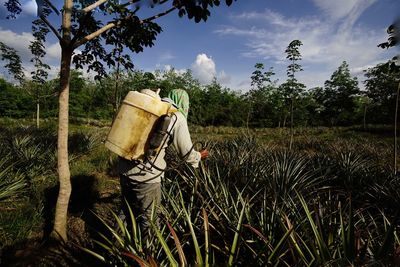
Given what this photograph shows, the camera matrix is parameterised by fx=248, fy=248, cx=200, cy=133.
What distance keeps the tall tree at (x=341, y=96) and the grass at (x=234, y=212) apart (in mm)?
37101

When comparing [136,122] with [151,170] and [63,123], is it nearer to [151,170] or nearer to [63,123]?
[151,170]

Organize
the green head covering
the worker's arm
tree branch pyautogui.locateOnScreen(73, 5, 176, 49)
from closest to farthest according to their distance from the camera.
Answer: the worker's arm < the green head covering < tree branch pyautogui.locateOnScreen(73, 5, 176, 49)

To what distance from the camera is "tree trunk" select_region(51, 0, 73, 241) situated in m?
2.80

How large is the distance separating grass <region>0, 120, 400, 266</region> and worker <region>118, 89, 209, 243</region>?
0.75ft

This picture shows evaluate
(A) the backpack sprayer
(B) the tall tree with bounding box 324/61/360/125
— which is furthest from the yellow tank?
(B) the tall tree with bounding box 324/61/360/125

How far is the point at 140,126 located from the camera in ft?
7.41

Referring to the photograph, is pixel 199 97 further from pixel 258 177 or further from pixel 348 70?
pixel 258 177

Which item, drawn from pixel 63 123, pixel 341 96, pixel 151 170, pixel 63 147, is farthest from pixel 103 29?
pixel 341 96

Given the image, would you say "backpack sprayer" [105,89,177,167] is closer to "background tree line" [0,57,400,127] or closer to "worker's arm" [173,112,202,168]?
"worker's arm" [173,112,202,168]

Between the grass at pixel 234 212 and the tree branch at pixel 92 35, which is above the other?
Answer: the tree branch at pixel 92 35

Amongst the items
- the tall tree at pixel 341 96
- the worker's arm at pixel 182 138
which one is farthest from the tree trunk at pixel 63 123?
the tall tree at pixel 341 96

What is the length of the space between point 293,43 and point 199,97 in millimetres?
27989

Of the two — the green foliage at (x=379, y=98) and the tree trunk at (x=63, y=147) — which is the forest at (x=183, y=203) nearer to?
the tree trunk at (x=63, y=147)

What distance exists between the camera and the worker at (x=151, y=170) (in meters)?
2.40
